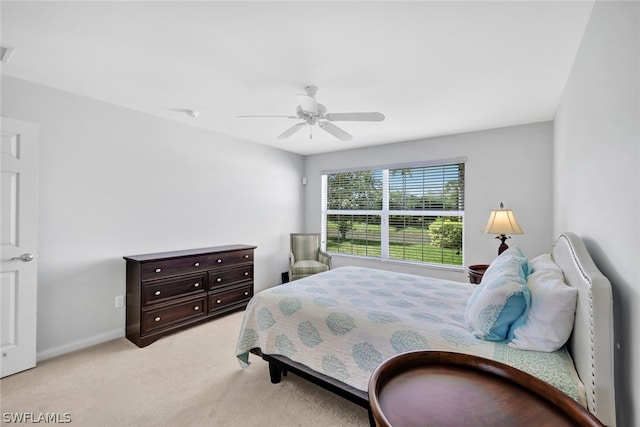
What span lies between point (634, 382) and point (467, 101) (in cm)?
255

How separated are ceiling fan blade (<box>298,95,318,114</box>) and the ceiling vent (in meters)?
2.03

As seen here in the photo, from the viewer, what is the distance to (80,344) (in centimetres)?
284

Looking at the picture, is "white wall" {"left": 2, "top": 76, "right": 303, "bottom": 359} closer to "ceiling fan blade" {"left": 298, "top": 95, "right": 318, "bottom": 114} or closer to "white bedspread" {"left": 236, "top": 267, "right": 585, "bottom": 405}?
"white bedspread" {"left": 236, "top": 267, "right": 585, "bottom": 405}

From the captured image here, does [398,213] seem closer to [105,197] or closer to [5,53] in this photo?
[105,197]

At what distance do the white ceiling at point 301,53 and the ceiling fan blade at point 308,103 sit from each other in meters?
0.19

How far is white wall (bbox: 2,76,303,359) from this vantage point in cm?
265

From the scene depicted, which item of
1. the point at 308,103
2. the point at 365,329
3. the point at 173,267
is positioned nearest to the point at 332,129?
the point at 308,103

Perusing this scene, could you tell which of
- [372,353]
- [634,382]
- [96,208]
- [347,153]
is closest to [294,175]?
[347,153]

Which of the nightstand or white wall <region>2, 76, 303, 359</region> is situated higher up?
white wall <region>2, 76, 303, 359</region>

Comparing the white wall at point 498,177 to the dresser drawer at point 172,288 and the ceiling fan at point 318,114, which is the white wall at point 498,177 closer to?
the ceiling fan at point 318,114

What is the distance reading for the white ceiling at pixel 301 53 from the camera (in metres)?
1.64

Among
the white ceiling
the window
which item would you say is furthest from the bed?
the window

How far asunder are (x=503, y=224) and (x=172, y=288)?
3.63 metres

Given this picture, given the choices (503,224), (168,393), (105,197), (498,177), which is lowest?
(168,393)
